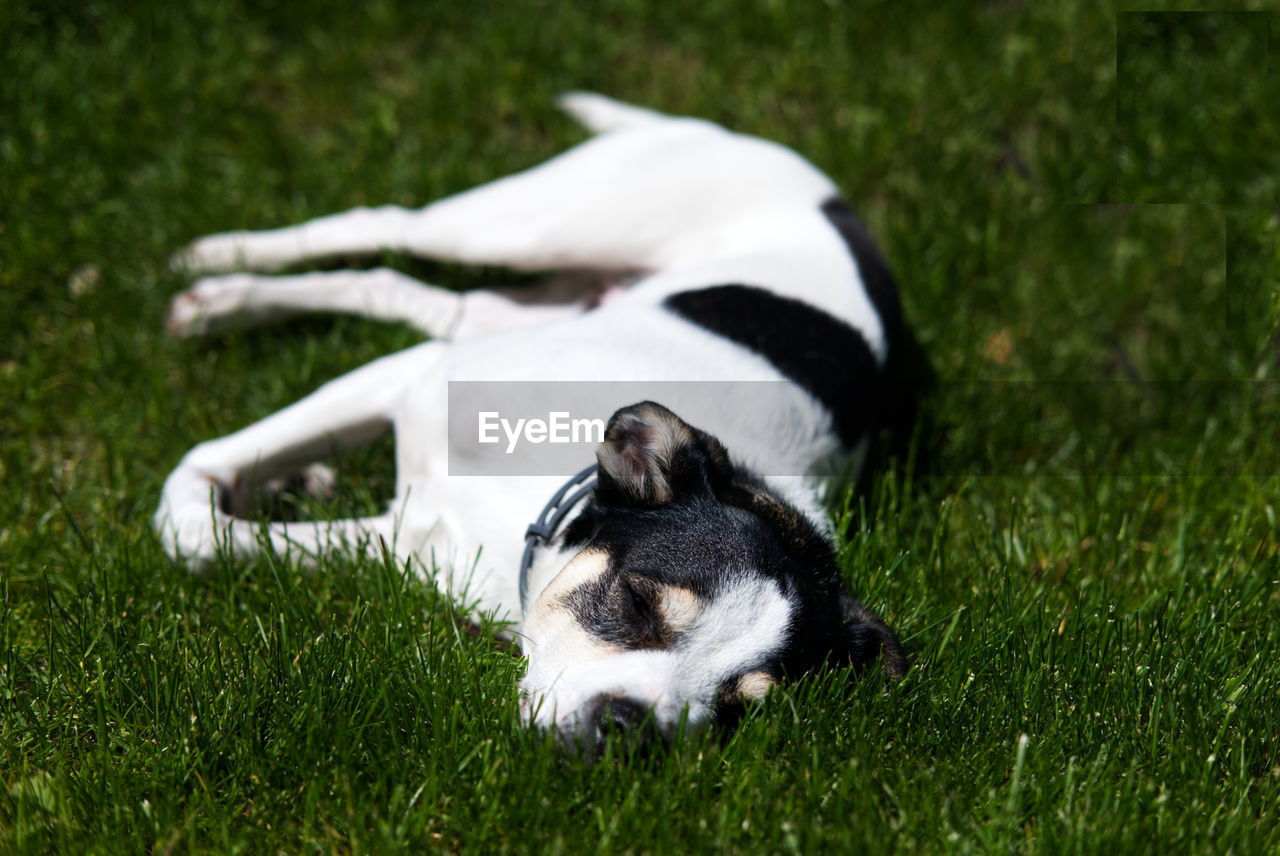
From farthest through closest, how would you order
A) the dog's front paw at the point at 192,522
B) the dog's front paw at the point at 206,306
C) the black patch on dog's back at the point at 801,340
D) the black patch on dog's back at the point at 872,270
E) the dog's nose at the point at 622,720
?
1. the dog's front paw at the point at 206,306
2. the black patch on dog's back at the point at 872,270
3. the black patch on dog's back at the point at 801,340
4. the dog's front paw at the point at 192,522
5. the dog's nose at the point at 622,720

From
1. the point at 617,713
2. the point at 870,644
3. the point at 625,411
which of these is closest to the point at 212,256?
the point at 625,411

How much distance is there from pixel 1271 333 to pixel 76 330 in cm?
464

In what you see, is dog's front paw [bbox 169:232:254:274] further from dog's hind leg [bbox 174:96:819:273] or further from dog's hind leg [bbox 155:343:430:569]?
dog's hind leg [bbox 155:343:430:569]

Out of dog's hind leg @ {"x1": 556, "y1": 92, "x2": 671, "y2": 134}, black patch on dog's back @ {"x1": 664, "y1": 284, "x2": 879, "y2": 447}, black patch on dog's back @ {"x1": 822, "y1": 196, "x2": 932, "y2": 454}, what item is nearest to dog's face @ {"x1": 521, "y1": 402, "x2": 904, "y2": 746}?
black patch on dog's back @ {"x1": 664, "y1": 284, "x2": 879, "y2": 447}

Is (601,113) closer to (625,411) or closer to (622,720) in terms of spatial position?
(625,411)

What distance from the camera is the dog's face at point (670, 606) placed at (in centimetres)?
251

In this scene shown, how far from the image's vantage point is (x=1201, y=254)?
5.21 metres

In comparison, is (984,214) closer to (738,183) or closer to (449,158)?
(738,183)

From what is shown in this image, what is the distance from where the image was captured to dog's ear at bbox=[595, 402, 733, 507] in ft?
9.24

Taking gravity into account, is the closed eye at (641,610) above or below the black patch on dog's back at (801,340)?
below

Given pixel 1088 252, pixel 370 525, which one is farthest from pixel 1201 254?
pixel 370 525

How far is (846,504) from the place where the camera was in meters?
3.42

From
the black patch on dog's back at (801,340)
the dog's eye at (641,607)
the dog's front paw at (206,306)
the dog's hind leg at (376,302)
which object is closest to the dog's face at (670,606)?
the dog's eye at (641,607)

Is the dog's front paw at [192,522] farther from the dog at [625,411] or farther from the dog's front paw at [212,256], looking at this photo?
the dog's front paw at [212,256]
